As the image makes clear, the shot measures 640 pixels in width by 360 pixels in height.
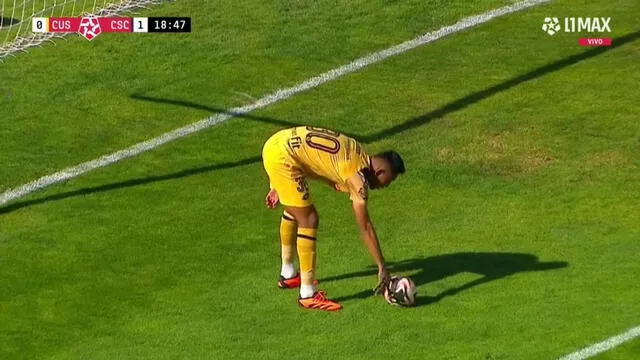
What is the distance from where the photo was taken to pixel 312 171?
12703mm

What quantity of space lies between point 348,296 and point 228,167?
433 cm

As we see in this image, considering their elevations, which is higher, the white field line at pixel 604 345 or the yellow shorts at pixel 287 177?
the yellow shorts at pixel 287 177

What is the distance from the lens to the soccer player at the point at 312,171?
12.3 m

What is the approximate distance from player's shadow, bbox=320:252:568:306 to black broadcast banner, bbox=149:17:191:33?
874 centimetres

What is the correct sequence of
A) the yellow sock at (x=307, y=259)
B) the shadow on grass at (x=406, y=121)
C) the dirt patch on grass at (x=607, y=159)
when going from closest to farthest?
the yellow sock at (x=307, y=259) < the shadow on grass at (x=406, y=121) < the dirt patch on grass at (x=607, y=159)

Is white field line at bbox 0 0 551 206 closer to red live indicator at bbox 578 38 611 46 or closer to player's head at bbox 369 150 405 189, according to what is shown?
red live indicator at bbox 578 38 611 46

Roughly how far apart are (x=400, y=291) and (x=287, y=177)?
5.00 ft

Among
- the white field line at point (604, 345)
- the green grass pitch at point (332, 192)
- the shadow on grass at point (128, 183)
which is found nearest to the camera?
the white field line at point (604, 345)

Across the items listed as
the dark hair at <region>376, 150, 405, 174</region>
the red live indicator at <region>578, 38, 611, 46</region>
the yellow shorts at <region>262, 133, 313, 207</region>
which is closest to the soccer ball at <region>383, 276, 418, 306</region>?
the dark hair at <region>376, 150, 405, 174</region>

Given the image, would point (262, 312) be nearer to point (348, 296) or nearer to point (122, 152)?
point (348, 296)

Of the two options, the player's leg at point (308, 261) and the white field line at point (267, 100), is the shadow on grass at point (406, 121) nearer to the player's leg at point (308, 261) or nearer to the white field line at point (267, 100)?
the white field line at point (267, 100)

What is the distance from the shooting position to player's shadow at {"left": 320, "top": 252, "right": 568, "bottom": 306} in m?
13.1

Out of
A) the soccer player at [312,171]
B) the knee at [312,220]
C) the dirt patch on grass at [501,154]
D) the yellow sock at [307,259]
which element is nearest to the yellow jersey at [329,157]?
the soccer player at [312,171]

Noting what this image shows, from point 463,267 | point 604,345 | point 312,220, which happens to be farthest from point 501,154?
point 604,345
